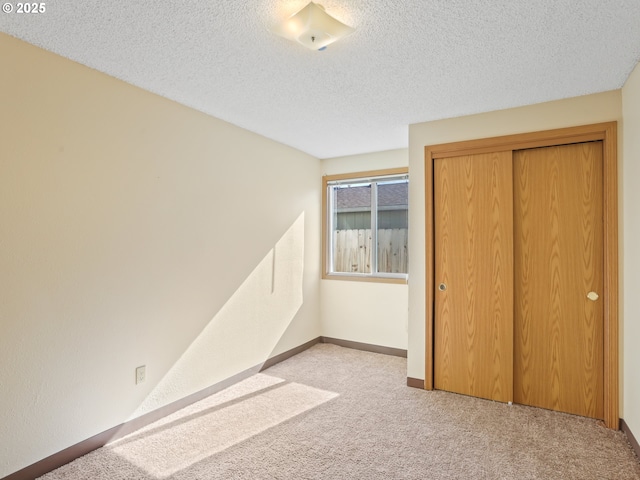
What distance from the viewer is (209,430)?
2.49 metres

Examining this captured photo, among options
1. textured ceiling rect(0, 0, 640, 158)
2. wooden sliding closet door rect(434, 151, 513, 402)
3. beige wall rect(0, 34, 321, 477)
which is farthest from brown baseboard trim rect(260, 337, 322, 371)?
textured ceiling rect(0, 0, 640, 158)

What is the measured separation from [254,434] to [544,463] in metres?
1.81

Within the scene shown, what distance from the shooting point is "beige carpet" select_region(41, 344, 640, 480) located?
6.70ft

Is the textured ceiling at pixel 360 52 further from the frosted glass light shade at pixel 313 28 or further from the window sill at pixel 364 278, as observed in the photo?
the window sill at pixel 364 278

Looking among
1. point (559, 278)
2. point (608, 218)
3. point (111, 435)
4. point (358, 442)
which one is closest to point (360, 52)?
point (608, 218)

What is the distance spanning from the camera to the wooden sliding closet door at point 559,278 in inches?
106

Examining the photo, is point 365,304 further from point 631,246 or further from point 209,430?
point 631,246

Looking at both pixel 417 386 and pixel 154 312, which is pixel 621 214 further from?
pixel 154 312

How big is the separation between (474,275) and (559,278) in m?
0.61

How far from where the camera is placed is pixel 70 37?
1.90 metres

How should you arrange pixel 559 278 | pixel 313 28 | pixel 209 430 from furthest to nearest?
pixel 559 278, pixel 209 430, pixel 313 28

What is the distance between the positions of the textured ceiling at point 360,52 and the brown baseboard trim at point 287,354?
2461 millimetres

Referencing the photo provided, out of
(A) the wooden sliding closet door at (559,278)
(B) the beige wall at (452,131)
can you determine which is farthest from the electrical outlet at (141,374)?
(A) the wooden sliding closet door at (559,278)

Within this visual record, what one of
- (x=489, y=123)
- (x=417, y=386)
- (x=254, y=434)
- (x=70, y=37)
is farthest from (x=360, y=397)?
(x=70, y=37)
